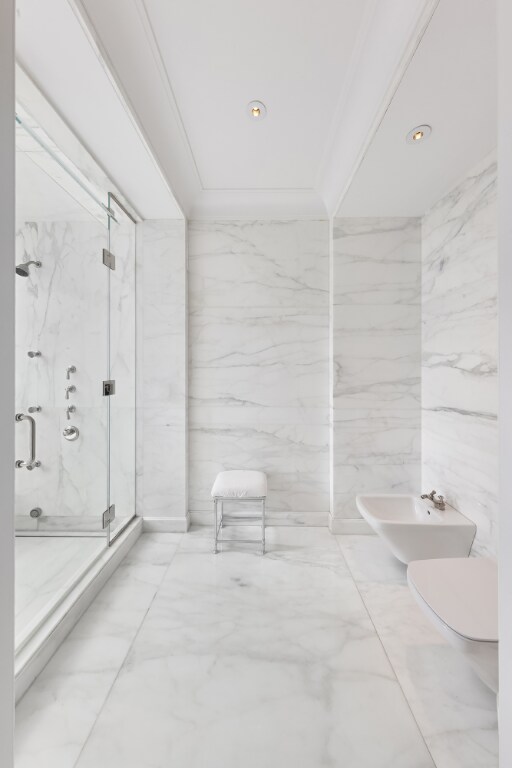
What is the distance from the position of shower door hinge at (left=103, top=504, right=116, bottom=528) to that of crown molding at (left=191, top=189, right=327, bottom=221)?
7.11 ft

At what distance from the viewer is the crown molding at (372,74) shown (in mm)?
1352

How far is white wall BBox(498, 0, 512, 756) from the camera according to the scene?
2.39 feet

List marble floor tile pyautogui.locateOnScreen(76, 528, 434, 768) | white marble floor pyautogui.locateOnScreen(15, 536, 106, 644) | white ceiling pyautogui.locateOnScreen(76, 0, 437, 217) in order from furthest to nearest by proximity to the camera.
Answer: white marble floor pyautogui.locateOnScreen(15, 536, 106, 644) → white ceiling pyautogui.locateOnScreen(76, 0, 437, 217) → marble floor tile pyautogui.locateOnScreen(76, 528, 434, 768)

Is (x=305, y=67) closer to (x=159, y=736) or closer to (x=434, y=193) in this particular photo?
(x=434, y=193)

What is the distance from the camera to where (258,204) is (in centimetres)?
296

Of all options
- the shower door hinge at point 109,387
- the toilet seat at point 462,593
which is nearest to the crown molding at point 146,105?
the shower door hinge at point 109,387

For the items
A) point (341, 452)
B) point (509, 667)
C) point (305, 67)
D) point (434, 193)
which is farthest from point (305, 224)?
point (509, 667)

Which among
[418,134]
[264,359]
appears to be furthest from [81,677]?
[418,134]

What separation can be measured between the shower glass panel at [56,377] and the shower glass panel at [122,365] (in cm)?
10

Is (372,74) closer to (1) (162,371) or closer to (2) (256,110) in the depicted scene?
(2) (256,110)

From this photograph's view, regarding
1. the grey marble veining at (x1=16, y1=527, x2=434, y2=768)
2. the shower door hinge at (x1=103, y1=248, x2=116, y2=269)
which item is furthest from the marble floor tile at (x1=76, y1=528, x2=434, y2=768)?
the shower door hinge at (x1=103, y1=248, x2=116, y2=269)

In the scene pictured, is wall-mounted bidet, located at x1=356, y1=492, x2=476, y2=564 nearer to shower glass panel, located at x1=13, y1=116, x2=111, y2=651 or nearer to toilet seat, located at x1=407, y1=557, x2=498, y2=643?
toilet seat, located at x1=407, y1=557, x2=498, y2=643

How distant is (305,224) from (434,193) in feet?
3.00

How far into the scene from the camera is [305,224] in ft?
9.95
